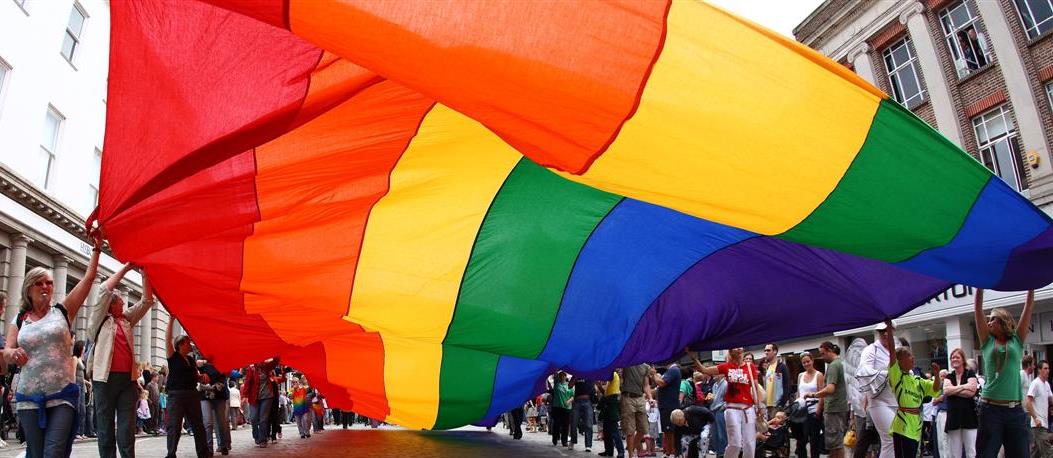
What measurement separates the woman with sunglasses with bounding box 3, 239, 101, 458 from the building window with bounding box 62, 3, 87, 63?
21.3m

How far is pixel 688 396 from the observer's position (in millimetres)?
14547

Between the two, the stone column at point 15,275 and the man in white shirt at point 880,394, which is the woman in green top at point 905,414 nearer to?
the man in white shirt at point 880,394

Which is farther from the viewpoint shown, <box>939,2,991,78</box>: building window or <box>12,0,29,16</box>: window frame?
<box>12,0,29,16</box>: window frame

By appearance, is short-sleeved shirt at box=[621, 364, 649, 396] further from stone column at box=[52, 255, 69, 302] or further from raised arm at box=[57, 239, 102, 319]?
stone column at box=[52, 255, 69, 302]

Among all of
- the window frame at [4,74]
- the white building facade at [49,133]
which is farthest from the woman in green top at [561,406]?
the window frame at [4,74]

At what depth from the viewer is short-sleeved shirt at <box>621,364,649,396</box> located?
11938mm

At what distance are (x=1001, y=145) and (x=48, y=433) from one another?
2028cm

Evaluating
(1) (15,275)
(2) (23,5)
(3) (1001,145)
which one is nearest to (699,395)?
(3) (1001,145)

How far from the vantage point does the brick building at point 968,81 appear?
18.2 m

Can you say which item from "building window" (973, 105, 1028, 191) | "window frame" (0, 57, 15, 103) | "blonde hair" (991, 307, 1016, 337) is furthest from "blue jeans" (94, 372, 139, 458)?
"building window" (973, 105, 1028, 191)

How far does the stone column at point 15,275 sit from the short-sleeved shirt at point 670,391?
15.6 m

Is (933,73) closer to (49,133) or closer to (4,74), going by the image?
(4,74)

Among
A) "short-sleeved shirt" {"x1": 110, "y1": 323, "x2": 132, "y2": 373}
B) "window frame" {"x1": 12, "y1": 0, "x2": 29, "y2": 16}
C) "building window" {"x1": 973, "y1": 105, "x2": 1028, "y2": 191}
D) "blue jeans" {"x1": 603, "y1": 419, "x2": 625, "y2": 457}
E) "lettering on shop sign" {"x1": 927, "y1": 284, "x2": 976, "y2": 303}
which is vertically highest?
"window frame" {"x1": 12, "y1": 0, "x2": 29, "y2": 16}

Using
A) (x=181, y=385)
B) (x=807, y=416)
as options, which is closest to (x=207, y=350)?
(x=181, y=385)
